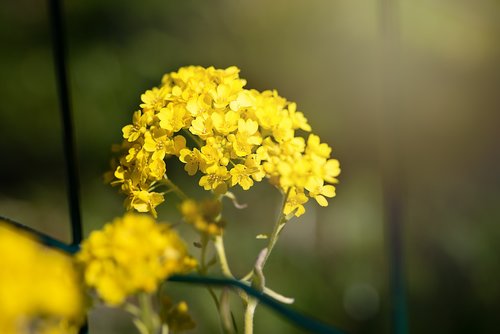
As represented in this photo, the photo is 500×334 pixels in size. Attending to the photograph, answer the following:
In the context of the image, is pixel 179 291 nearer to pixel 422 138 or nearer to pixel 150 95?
pixel 422 138

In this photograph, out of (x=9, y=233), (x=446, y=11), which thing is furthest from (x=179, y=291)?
(x=9, y=233)

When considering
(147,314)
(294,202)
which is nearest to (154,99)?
(294,202)

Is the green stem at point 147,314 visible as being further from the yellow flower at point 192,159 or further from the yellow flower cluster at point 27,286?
the yellow flower at point 192,159

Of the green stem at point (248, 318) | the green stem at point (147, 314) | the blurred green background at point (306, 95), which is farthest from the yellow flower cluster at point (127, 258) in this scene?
the blurred green background at point (306, 95)

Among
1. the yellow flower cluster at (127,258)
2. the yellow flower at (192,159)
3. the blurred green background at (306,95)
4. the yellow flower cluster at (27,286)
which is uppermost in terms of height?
the blurred green background at (306,95)

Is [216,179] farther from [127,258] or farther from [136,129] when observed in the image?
[127,258]

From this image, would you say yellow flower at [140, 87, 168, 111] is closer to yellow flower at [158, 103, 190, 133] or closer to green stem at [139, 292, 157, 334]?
yellow flower at [158, 103, 190, 133]
